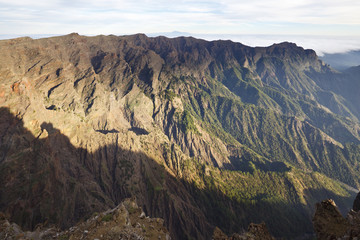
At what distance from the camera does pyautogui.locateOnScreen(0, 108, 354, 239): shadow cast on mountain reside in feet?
209

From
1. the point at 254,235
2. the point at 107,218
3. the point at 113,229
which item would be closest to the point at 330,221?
the point at 254,235

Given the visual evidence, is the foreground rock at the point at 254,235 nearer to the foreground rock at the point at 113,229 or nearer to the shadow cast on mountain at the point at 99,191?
the foreground rock at the point at 113,229

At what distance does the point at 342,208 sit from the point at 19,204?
251953mm

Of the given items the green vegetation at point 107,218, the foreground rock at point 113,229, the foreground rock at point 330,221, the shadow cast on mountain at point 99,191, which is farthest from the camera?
the shadow cast on mountain at point 99,191

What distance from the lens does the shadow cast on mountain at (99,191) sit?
209 feet

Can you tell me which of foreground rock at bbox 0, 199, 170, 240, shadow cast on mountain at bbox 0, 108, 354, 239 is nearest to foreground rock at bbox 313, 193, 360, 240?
foreground rock at bbox 0, 199, 170, 240

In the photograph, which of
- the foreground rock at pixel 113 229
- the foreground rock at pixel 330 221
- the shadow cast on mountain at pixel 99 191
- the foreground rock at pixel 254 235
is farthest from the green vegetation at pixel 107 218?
the shadow cast on mountain at pixel 99 191

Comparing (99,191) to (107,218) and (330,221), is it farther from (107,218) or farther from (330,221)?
(330,221)

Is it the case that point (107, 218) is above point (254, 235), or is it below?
below

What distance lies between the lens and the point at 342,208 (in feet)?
642

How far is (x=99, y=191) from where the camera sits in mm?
94500

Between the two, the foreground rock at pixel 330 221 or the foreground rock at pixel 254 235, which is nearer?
the foreground rock at pixel 330 221

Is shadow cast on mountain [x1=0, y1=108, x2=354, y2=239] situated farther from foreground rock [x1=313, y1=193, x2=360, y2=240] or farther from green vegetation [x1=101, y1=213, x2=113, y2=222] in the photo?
foreground rock [x1=313, y1=193, x2=360, y2=240]

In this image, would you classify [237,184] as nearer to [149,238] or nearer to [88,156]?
[88,156]
